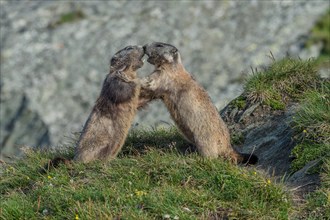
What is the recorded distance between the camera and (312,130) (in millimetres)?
12070

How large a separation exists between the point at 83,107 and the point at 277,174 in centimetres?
1272

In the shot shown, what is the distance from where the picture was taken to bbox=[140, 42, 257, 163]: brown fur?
12367 mm

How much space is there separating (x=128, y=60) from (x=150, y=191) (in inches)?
→ 124

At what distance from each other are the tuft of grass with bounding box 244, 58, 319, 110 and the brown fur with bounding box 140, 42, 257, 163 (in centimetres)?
136

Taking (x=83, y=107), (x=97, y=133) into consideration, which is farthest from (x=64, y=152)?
(x=83, y=107)

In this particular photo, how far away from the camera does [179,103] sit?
41.6 ft

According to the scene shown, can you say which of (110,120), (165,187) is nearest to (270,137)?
(110,120)

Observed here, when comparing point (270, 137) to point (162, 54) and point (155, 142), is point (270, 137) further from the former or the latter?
point (162, 54)

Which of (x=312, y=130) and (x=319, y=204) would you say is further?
(x=312, y=130)

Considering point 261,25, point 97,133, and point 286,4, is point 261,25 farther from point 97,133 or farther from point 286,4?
point 97,133

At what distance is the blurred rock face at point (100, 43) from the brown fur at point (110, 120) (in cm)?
1027

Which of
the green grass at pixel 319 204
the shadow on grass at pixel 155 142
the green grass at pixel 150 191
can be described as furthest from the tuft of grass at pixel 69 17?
the green grass at pixel 319 204

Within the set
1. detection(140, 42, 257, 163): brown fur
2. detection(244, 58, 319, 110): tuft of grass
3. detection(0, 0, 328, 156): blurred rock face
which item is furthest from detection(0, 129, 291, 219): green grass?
detection(0, 0, 328, 156): blurred rock face

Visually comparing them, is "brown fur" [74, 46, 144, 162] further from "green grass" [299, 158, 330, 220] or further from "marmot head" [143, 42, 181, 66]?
"green grass" [299, 158, 330, 220]
